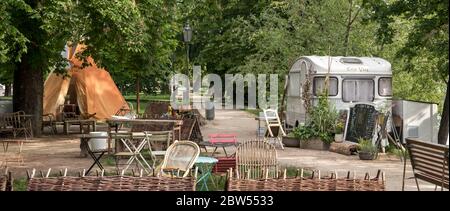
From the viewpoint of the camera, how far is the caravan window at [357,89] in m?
17.9

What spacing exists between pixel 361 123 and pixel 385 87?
122 inches

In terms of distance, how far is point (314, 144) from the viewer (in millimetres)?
16062

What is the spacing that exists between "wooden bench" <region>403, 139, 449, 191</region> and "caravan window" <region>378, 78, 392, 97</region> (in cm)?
1155

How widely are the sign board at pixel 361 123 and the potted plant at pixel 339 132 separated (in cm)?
14

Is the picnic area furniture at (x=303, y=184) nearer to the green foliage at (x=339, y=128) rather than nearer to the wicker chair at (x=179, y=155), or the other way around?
the wicker chair at (x=179, y=155)

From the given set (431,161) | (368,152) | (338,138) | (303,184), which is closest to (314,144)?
(338,138)

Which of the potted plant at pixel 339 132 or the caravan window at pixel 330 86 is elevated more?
the caravan window at pixel 330 86

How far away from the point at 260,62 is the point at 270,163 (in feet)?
54.3

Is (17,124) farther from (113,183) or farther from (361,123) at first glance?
(113,183)

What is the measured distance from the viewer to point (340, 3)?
22656mm

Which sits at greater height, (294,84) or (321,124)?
(294,84)

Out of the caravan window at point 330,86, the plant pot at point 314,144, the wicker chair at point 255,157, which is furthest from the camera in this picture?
the caravan window at point 330,86

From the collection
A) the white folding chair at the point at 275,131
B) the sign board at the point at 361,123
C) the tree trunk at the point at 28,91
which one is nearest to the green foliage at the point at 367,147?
the sign board at the point at 361,123
